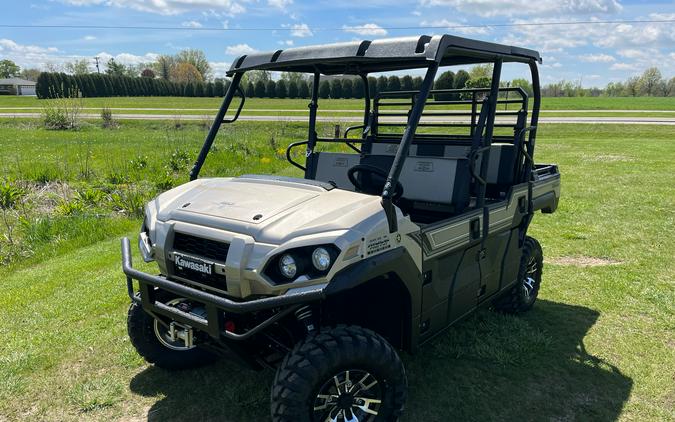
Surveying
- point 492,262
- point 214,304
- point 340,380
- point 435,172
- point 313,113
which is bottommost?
point 340,380

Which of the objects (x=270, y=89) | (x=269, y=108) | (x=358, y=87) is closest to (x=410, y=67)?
(x=358, y=87)

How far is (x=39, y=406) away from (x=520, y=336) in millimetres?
3201

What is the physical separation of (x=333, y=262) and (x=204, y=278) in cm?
69

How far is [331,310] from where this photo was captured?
2.97 metres

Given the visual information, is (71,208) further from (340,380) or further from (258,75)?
(258,75)

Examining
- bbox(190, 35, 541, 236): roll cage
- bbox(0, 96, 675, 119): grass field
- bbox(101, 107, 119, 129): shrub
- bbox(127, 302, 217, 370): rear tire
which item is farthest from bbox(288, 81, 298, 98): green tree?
bbox(127, 302, 217, 370): rear tire

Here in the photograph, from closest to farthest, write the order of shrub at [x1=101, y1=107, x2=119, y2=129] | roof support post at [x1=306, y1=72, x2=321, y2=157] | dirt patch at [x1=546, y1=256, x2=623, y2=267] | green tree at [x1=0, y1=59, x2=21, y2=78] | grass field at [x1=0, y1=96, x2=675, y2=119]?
roof support post at [x1=306, y1=72, x2=321, y2=157] < dirt patch at [x1=546, y1=256, x2=623, y2=267] < shrub at [x1=101, y1=107, x2=119, y2=129] < grass field at [x1=0, y1=96, x2=675, y2=119] < green tree at [x1=0, y1=59, x2=21, y2=78]

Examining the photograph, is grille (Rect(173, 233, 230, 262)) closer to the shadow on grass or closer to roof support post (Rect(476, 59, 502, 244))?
the shadow on grass

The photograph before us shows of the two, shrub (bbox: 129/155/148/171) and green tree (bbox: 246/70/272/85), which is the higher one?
green tree (bbox: 246/70/272/85)

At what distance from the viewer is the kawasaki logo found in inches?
101

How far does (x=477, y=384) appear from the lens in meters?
3.31

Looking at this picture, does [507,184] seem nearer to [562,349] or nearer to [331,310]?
[562,349]

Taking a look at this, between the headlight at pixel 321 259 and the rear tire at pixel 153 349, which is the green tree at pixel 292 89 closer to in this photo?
the rear tire at pixel 153 349

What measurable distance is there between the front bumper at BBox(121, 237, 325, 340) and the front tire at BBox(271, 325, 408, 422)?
0.75ft
